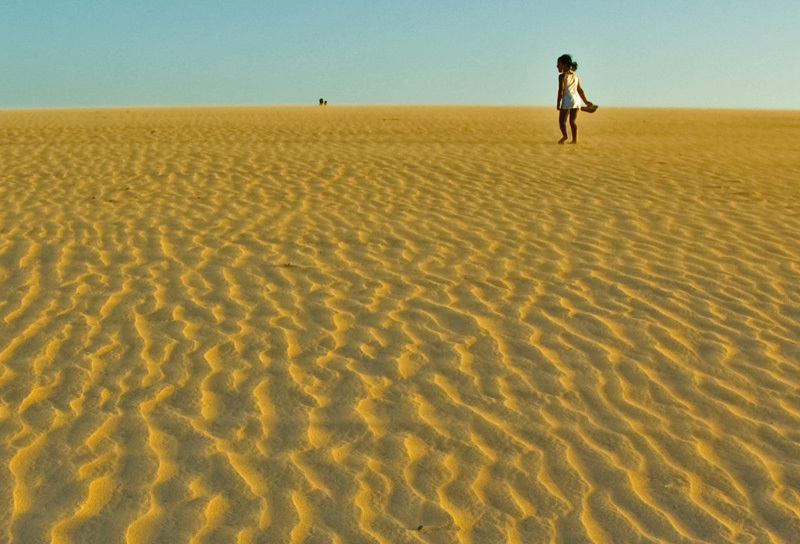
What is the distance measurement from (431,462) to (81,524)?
1331mm

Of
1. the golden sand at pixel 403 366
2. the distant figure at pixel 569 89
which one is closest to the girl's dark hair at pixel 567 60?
the distant figure at pixel 569 89

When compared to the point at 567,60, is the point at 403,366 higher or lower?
lower

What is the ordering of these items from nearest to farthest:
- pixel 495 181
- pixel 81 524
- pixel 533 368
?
1. pixel 81 524
2. pixel 533 368
3. pixel 495 181

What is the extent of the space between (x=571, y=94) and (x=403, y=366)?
981cm

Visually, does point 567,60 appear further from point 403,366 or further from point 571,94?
point 403,366

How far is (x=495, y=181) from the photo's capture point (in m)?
11.1

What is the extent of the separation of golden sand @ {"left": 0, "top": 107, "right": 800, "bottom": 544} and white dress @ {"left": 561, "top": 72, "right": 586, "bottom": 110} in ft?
12.3

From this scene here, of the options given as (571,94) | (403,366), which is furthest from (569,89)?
(403,366)

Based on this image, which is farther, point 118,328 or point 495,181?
point 495,181

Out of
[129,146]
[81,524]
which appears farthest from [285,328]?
[129,146]

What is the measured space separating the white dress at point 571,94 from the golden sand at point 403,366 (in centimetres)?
376

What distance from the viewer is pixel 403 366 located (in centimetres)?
480

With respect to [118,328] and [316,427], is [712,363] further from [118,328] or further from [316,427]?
[118,328]

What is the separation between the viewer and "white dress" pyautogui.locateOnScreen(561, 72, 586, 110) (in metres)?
13.6
